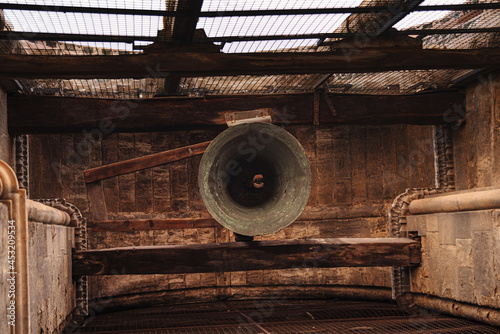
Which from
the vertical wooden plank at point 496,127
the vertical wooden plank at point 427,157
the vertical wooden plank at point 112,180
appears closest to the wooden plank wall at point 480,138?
the vertical wooden plank at point 496,127

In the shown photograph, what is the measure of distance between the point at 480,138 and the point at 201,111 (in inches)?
132

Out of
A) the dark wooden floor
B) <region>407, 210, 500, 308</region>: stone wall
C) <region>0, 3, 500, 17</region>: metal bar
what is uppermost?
<region>0, 3, 500, 17</region>: metal bar

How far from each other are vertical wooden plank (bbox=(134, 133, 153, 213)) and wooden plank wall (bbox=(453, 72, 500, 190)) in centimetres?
491

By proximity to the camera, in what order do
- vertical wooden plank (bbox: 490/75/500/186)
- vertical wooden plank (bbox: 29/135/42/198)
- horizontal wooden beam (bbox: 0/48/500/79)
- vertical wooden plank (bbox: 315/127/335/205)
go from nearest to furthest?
horizontal wooden beam (bbox: 0/48/500/79) → vertical wooden plank (bbox: 490/75/500/186) → vertical wooden plank (bbox: 29/135/42/198) → vertical wooden plank (bbox: 315/127/335/205)

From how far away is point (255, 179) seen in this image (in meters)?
4.76

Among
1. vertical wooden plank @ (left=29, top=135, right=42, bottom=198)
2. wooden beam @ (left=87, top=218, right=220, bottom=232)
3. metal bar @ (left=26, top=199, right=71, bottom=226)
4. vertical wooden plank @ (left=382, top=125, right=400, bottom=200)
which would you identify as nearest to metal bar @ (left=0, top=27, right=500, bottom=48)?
metal bar @ (left=26, top=199, right=71, bottom=226)

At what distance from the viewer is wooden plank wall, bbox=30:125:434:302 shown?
8.61m

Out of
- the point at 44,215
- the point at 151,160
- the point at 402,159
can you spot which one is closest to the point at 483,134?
the point at 402,159

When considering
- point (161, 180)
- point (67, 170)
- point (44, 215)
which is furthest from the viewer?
point (161, 180)

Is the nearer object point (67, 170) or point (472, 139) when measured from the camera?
point (472, 139)

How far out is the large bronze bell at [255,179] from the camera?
4.67 metres

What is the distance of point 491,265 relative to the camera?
482 cm

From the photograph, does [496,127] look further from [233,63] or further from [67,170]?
[67,170]

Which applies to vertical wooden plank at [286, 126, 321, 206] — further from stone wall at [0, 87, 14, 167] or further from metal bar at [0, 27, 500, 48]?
stone wall at [0, 87, 14, 167]
